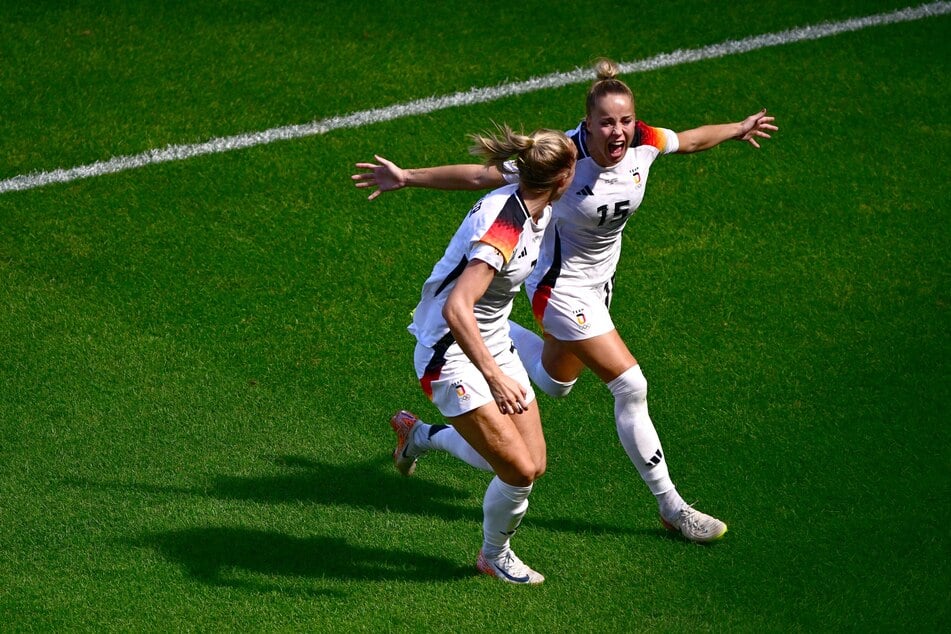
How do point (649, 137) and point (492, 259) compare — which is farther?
point (649, 137)

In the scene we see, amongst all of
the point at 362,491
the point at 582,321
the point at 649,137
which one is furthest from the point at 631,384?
the point at 362,491

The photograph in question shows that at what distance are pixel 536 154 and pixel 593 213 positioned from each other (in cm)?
103

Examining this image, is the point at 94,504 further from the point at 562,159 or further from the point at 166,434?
the point at 562,159

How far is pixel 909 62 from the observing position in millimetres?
10617

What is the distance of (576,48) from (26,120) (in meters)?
4.73

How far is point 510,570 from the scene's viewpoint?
19.1 ft

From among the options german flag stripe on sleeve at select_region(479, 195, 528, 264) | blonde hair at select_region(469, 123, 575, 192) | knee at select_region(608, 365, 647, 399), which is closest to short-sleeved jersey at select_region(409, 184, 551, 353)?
german flag stripe on sleeve at select_region(479, 195, 528, 264)

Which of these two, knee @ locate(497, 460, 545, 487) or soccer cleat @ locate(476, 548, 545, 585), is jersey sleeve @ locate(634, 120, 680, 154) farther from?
soccer cleat @ locate(476, 548, 545, 585)

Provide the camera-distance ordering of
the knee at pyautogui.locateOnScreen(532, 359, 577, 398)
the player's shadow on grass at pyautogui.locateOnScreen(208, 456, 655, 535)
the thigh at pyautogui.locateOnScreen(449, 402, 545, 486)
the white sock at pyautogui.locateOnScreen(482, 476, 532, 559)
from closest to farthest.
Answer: the thigh at pyautogui.locateOnScreen(449, 402, 545, 486) → the white sock at pyautogui.locateOnScreen(482, 476, 532, 559) → the player's shadow on grass at pyautogui.locateOnScreen(208, 456, 655, 535) → the knee at pyautogui.locateOnScreen(532, 359, 577, 398)

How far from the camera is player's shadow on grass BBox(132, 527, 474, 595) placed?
5914mm

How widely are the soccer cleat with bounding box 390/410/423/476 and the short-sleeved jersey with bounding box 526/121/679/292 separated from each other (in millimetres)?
1008

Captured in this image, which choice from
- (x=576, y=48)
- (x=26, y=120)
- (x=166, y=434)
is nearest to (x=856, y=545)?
(x=166, y=434)

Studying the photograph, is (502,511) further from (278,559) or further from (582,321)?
(278,559)

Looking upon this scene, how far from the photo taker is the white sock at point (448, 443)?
6148 millimetres
